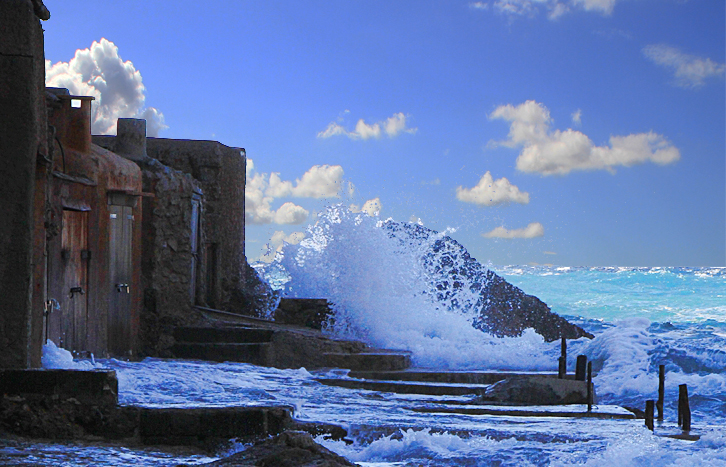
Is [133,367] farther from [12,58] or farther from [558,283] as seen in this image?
[558,283]

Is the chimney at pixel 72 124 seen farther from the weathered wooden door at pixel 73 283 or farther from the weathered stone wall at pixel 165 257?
the weathered stone wall at pixel 165 257

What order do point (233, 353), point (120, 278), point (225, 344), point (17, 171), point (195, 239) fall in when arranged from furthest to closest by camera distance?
point (195, 239), point (225, 344), point (233, 353), point (120, 278), point (17, 171)

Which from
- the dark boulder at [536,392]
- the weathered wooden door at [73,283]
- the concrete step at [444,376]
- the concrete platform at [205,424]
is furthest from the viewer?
the concrete step at [444,376]

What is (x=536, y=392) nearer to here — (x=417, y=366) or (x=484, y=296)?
(x=417, y=366)

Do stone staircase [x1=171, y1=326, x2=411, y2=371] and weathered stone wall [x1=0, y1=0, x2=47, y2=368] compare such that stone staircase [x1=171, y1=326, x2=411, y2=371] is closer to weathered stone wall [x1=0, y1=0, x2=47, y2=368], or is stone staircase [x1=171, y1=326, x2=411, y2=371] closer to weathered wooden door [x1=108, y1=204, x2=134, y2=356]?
weathered wooden door [x1=108, y1=204, x2=134, y2=356]

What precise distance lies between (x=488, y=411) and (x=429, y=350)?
159 inches

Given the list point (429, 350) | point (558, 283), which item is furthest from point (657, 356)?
point (558, 283)

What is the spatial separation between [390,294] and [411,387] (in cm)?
603

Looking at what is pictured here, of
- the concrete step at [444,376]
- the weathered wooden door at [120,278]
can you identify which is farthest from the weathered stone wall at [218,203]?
the concrete step at [444,376]

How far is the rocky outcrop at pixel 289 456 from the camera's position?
4.50 m

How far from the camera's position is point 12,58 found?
6.23m

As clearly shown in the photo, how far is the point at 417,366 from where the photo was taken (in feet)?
38.1

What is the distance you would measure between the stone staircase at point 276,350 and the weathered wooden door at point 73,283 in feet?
7.28

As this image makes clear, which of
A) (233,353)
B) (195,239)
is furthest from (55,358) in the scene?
(195,239)
